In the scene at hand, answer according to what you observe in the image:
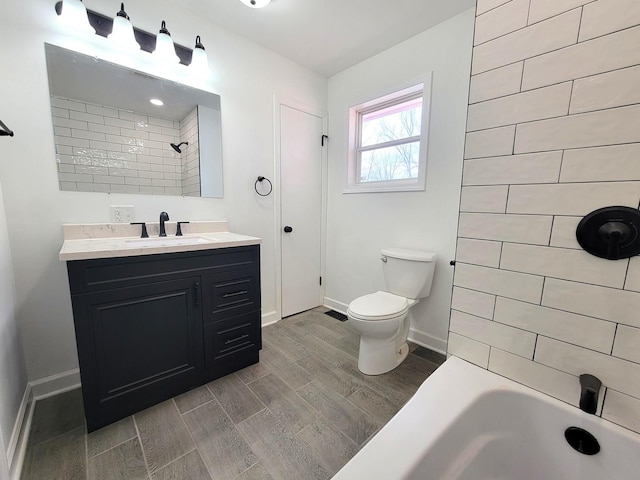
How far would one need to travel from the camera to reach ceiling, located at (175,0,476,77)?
1.66m

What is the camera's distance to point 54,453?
1.13 meters

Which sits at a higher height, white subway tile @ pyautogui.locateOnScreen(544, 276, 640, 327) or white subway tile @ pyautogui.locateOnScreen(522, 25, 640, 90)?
white subway tile @ pyautogui.locateOnScreen(522, 25, 640, 90)

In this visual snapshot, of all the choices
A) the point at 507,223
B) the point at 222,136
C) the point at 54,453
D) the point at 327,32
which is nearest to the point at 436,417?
the point at 507,223

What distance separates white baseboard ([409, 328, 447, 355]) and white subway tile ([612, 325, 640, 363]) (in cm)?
133

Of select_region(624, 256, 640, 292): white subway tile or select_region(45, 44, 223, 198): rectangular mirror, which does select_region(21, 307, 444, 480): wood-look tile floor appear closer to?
select_region(624, 256, 640, 292): white subway tile

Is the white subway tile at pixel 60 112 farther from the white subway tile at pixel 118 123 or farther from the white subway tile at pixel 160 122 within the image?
the white subway tile at pixel 160 122

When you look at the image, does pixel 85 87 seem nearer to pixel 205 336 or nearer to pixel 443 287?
pixel 205 336

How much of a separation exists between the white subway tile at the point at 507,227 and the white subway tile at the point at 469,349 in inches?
15.3

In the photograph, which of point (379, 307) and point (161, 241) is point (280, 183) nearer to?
point (161, 241)

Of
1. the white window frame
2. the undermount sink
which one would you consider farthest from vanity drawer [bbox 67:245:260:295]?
the white window frame

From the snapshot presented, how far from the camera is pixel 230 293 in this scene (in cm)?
160

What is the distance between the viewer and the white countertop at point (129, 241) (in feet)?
3.86

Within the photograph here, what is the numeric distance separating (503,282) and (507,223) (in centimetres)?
20

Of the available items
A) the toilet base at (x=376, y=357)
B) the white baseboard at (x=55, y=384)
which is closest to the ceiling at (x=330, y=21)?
the toilet base at (x=376, y=357)
